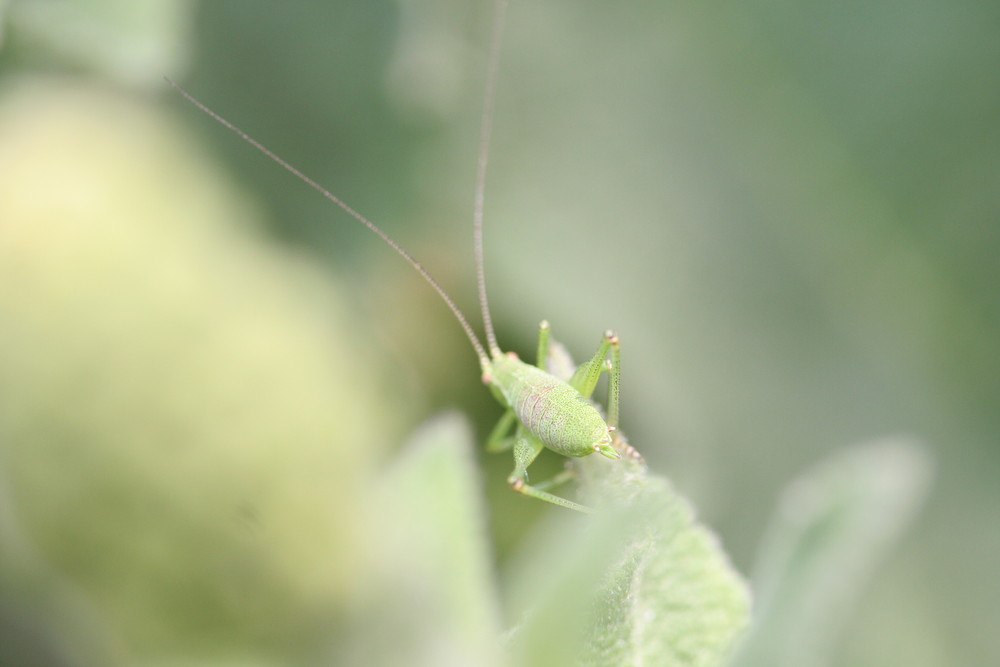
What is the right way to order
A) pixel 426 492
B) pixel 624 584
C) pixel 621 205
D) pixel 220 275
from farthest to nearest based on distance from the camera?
pixel 621 205 < pixel 220 275 < pixel 426 492 < pixel 624 584

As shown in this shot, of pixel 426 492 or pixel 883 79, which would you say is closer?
pixel 426 492

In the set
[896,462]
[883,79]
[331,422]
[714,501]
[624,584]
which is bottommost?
[624,584]

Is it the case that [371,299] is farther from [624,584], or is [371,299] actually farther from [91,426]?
[624,584]

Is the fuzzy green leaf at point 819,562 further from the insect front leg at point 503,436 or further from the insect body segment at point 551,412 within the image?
the insect front leg at point 503,436

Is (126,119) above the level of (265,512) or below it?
above

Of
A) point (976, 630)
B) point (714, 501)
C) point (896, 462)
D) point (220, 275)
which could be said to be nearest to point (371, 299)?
Result: point (220, 275)

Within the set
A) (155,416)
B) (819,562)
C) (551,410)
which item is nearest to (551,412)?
(551,410)

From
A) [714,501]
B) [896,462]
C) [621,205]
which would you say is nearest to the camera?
[896,462]
